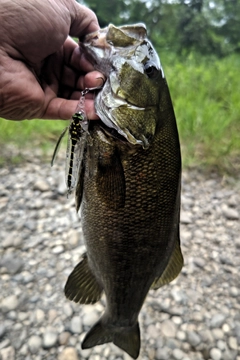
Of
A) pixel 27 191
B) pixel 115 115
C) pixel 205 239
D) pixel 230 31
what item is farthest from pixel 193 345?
pixel 230 31

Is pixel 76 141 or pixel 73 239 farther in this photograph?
pixel 73 239

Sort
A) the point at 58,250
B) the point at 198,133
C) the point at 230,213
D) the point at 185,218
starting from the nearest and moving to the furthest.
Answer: the point at 58,250 → the point at 185,218 → the point at 230,213 → the point at 198,133

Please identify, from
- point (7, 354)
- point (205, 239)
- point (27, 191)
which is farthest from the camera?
point (27, 191)

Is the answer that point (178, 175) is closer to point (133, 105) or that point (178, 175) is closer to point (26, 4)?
point (133, 105)

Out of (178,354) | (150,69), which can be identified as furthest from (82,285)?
(150,69)

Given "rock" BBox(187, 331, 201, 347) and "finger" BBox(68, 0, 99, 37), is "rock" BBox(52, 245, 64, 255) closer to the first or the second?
"rock" BBox(187, 331, 201, 347)

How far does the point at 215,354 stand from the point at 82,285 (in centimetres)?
105

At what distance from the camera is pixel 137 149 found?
129 centimetres

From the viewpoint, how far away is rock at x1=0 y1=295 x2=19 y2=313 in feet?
7.47

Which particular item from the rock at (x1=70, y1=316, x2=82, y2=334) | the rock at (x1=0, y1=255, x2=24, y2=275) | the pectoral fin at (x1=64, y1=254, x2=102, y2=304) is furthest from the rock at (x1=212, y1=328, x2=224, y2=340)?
the rock at (x1=0, y1=255, x2=24, y2=275)

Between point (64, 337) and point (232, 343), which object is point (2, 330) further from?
point (232, 343)

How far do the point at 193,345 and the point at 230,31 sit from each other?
11.8m

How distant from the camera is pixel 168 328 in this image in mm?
2262

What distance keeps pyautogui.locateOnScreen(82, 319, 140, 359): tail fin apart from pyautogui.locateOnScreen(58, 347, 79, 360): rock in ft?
1.33
